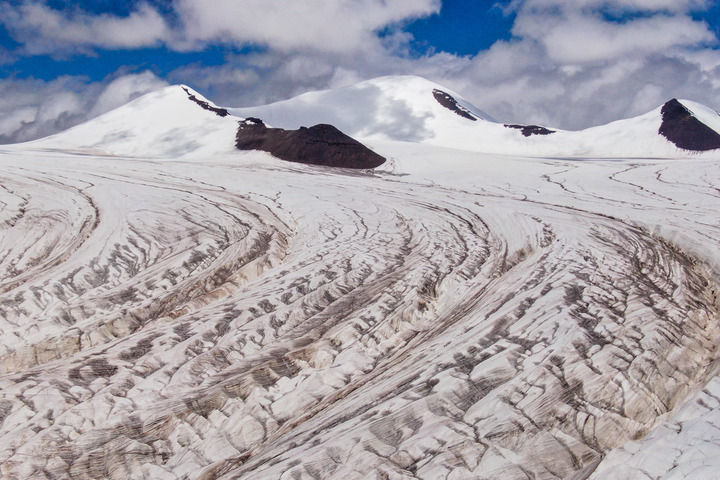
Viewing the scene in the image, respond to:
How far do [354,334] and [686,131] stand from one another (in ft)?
116

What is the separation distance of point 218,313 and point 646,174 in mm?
14912

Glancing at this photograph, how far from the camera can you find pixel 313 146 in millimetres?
22328

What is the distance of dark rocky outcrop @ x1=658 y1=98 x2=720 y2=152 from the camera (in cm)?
3472

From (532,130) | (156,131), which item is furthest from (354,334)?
(532,130)

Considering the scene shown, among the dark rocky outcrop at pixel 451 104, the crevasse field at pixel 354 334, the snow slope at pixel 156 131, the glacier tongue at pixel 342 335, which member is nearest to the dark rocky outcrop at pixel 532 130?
the dark rocky outcrop at pixel 451 104

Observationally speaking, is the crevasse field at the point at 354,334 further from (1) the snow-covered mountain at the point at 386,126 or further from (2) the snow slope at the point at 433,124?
(2) the snow slope at the point at 433,124

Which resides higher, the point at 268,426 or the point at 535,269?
the point at 535,269

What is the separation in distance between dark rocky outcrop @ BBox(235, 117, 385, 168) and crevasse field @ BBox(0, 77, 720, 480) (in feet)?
25.2

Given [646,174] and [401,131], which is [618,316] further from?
[401,131]

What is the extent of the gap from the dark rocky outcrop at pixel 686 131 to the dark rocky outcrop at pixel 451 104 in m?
14.5

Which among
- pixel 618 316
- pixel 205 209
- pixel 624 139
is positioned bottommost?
pixel 618 316

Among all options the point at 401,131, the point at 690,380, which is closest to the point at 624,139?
the point at 401,131

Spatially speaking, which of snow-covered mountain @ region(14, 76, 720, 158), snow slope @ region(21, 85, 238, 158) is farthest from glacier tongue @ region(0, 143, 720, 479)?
snow-covered mountain @ region(14, 76, 720, 158)

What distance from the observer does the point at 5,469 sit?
15.9ft
